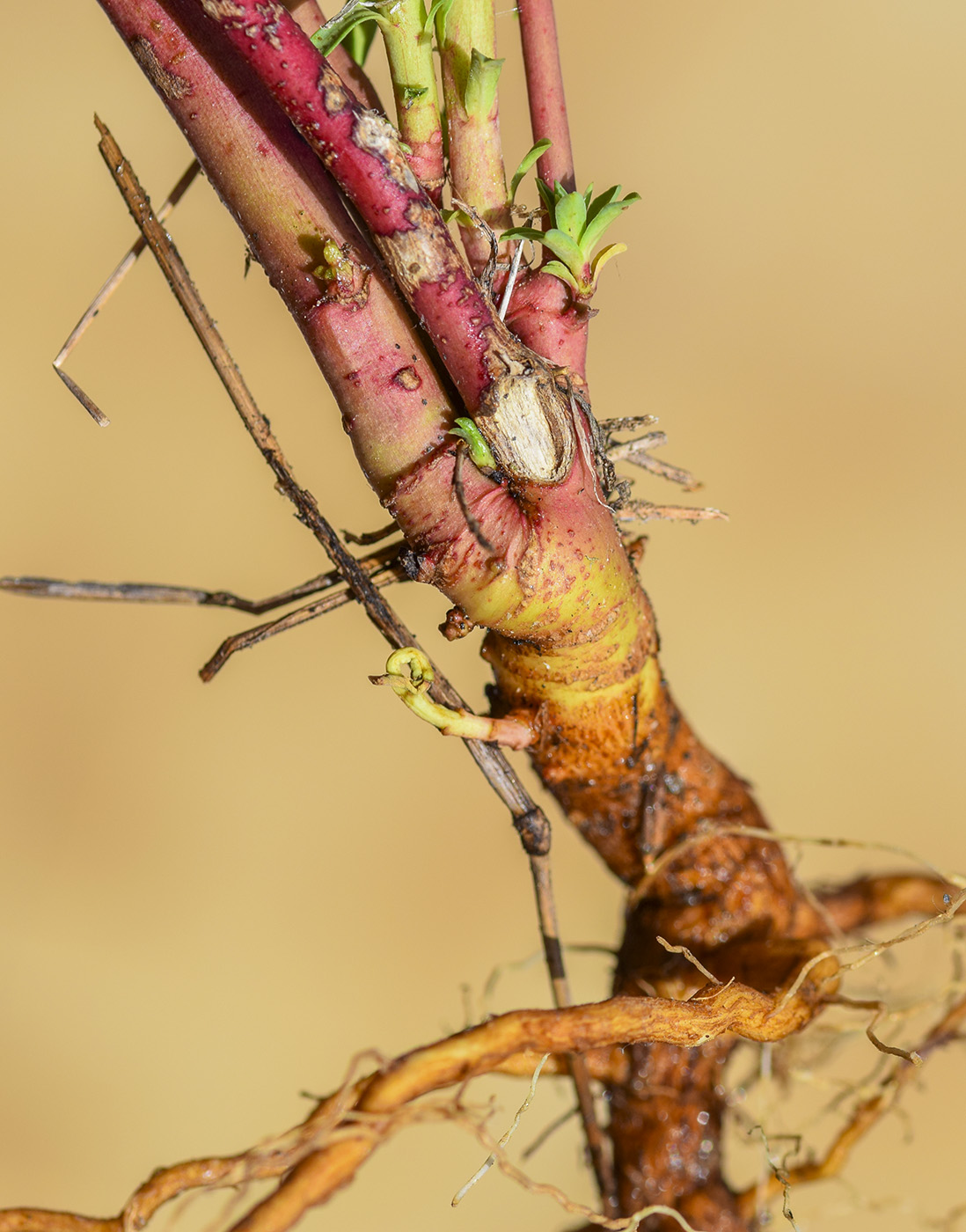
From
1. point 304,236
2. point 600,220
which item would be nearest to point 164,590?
point 304,236

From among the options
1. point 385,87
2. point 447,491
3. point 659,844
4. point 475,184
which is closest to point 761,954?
point 659,844

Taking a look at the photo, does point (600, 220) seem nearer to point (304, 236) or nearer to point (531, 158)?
point (531, 158)

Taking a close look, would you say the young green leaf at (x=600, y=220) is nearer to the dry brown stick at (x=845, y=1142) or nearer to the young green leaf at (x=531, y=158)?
the young green leaf at (x=531, y=158)

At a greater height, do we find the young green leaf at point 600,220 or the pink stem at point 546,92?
the pink stem at point 546,92

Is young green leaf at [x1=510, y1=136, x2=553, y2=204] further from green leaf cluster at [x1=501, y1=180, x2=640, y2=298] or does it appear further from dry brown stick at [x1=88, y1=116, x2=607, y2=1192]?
dry brown stick at [x1=88, y1=116, x2=607, y2=1192]

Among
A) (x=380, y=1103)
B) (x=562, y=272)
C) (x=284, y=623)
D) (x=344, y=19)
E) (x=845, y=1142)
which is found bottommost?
(x=845, y=1142)

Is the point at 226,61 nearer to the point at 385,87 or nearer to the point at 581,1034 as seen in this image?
the point at 581,1034

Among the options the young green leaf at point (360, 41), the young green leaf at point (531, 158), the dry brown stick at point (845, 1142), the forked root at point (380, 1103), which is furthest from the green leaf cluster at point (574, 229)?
the dry brown stick at point (845, 1142)
